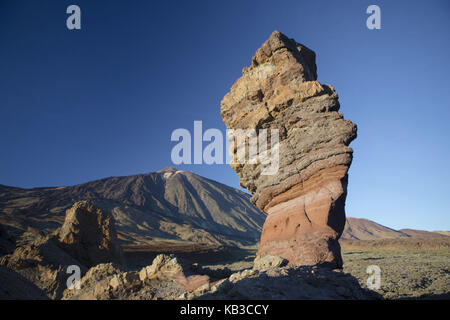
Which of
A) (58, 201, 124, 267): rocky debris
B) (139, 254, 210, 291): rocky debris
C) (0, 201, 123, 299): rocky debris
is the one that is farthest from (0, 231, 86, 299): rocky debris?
(139, 254, 210, 291): rocky debris

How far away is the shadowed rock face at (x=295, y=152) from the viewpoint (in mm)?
10606

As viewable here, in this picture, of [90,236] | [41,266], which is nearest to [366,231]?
[90,236]

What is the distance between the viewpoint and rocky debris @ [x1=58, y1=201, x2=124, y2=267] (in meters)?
15.9

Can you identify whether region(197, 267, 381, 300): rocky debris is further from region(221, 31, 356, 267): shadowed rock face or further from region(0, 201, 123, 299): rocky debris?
region(0, 201, 123, 299): rocky debris

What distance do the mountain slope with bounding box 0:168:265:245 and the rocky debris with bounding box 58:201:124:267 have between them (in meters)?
29.7

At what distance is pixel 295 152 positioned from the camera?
12.7 m

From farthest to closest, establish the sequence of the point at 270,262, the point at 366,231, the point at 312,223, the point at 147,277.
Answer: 1. the point at 366,231
2. the point at 312,223
3. the point at 270,262
4. the point at 147,277

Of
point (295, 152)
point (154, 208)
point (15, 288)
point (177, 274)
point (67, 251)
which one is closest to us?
point (15, 288)

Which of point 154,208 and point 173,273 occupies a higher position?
point 173,273

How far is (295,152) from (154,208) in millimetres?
89564

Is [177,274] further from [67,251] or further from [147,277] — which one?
[67,251]
